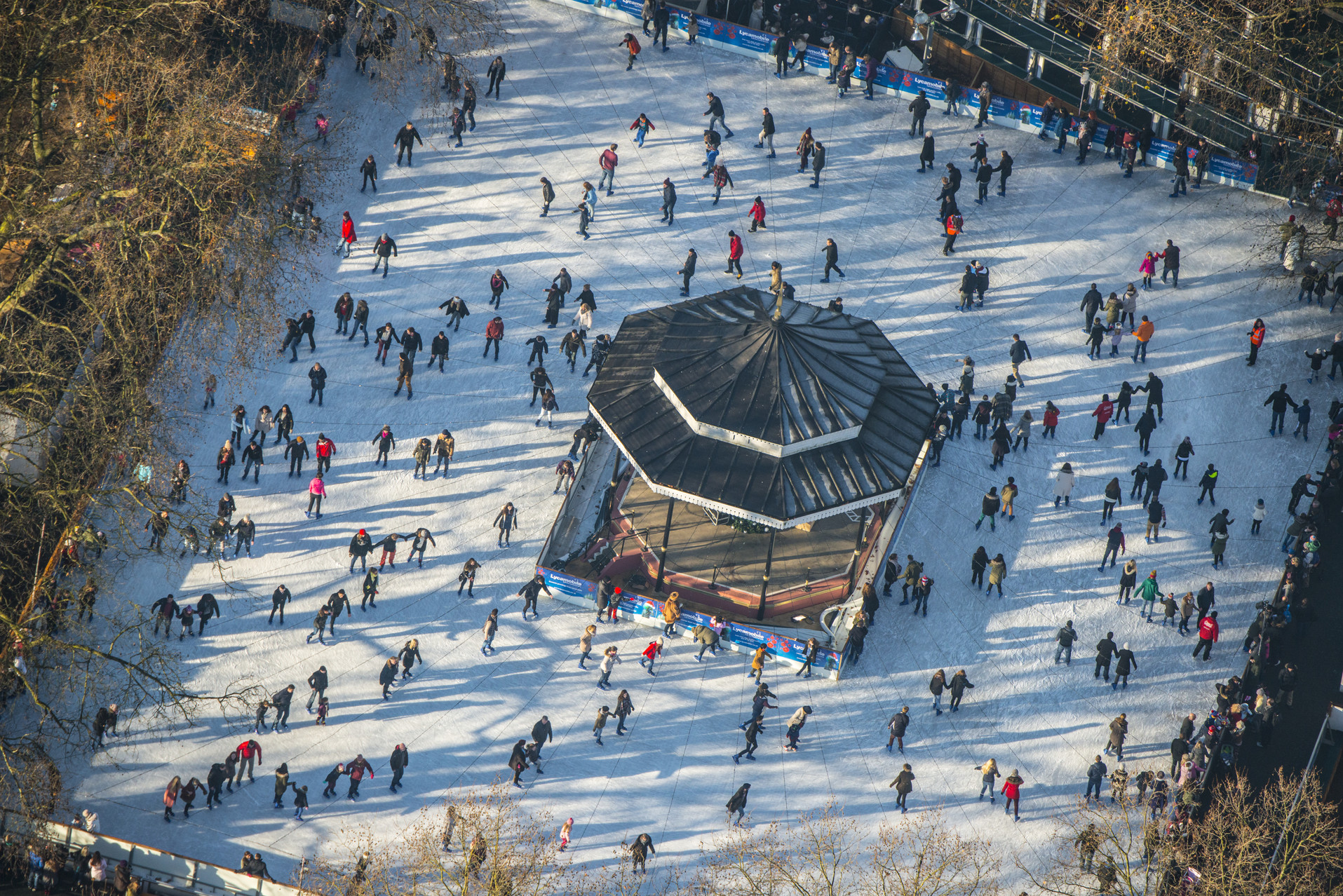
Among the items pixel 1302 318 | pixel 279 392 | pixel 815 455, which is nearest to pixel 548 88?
pixel 279 392

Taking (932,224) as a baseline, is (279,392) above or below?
below

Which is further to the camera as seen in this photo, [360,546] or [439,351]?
[439,351]

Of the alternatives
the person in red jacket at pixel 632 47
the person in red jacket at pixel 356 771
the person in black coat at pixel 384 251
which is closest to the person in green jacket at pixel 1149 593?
the person in red jacket at pixel 356 771

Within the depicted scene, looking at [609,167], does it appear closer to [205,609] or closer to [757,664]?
[757,664]

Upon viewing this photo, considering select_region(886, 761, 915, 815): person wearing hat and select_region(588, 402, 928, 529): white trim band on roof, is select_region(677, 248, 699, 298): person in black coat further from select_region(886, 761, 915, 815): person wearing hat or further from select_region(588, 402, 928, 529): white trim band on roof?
select_region(886, 761, 915, 815): person wearing hat

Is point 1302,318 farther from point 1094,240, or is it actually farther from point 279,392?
point 279,392

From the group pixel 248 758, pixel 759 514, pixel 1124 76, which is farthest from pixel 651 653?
pixel 1124 76
